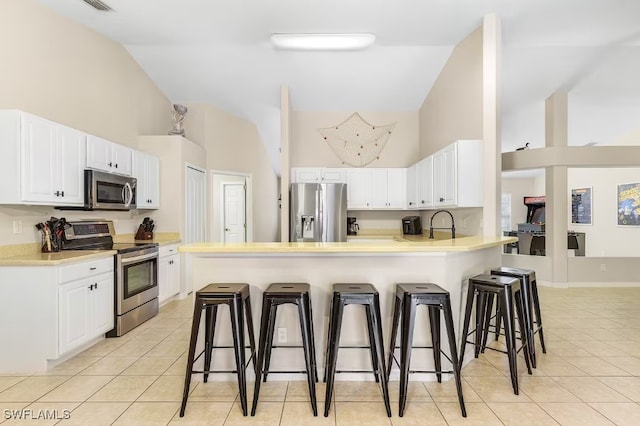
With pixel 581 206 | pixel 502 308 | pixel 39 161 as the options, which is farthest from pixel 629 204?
pixel 39 161

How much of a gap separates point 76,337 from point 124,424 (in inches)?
48.3

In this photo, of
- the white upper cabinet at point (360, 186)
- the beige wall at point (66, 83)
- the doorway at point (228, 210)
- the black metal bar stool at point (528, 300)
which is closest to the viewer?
the black metal bar stool at point (528, 300)

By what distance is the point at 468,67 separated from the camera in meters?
3.96

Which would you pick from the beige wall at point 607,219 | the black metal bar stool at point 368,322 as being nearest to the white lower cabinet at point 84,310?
the black metal bar stool at point 368,322

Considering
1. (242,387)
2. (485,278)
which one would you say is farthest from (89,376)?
(485,278)

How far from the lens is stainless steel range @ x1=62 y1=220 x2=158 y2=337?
3.37 meters

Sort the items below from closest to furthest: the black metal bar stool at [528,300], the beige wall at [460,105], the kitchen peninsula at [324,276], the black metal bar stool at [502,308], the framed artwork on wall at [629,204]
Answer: the black metal bar stool at [502,308] < the kitchen peninsula at [324,276] < the black metal bar stool at [528,300] < the beige wall at [460,105] < the framed artwork on wall at [629,204]

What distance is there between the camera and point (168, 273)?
4441 mm

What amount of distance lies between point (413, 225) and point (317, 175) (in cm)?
177

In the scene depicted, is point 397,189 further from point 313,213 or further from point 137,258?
point 137,258

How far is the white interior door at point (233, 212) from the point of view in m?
7.18

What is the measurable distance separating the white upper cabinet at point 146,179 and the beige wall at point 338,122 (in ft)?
7.41

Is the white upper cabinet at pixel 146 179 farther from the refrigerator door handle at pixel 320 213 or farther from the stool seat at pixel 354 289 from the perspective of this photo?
the stool seat at pixel 354 289

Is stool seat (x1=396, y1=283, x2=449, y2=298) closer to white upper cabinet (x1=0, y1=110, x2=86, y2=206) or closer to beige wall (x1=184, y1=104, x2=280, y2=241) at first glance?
white upper cabinet (x1=0, y1=110, x2=86, y2=206)
